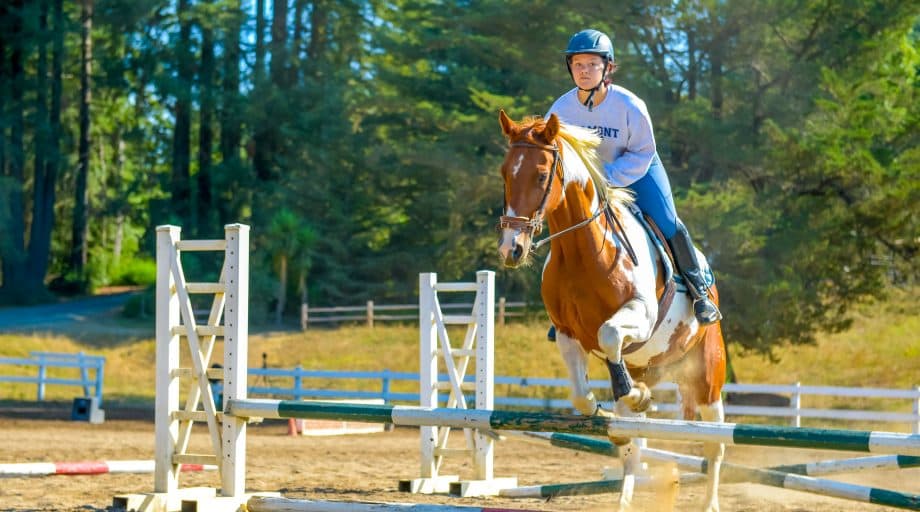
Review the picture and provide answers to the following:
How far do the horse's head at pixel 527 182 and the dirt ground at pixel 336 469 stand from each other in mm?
2389

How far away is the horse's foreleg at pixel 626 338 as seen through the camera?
17.6 ft

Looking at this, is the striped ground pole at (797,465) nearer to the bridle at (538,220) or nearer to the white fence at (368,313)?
the bridle at (538,220)

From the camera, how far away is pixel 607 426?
17.3ft

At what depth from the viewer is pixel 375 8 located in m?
39.5

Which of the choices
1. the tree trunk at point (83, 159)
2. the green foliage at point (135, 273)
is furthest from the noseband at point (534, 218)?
the green foliage at point (135, 273)

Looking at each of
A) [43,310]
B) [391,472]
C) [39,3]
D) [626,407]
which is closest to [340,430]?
[391,472]

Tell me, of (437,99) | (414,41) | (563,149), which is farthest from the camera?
(414,41)

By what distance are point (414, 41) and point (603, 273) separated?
81.6 feet

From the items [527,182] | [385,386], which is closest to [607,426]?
[527,182]

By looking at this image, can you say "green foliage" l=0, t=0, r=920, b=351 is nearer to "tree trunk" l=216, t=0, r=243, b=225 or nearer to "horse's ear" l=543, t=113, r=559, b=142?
"tree trunk" l=216, t=0, r=243, b=225

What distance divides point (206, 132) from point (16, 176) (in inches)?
265

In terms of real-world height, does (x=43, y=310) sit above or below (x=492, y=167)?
below

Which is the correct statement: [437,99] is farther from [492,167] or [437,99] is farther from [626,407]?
[626,407]

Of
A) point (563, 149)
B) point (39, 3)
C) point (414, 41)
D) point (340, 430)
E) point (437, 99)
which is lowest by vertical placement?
point (340, 430)
